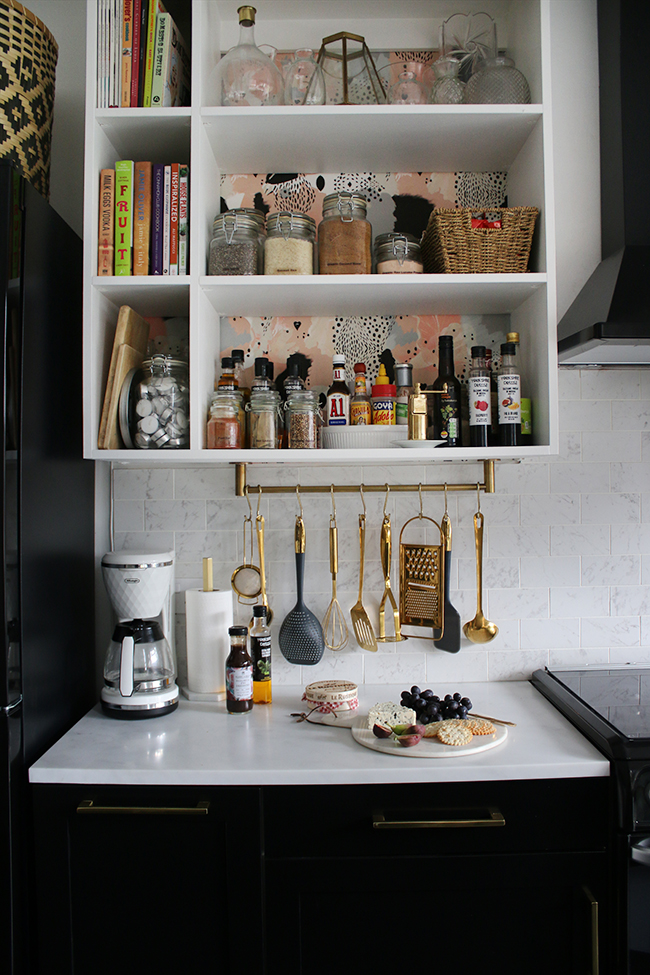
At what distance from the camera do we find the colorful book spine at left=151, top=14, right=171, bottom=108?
1581 millimetres

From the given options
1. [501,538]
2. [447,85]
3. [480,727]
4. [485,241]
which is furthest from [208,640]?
[447,85]

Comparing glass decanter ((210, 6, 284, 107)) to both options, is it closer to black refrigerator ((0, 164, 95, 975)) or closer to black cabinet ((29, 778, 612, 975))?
black refrigerator ((0, 164, 95, 975))

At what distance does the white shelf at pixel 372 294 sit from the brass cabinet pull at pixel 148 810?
113 cm

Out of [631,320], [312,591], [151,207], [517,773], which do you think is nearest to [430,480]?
[312,591]

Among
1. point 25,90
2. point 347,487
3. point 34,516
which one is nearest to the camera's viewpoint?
point 34,516

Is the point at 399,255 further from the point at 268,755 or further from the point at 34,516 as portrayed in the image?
the point at 268,755

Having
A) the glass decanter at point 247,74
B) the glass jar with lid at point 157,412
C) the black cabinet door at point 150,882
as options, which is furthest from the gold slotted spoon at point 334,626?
the glass decanter at point 247,74

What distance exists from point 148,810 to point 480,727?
716 millimetres

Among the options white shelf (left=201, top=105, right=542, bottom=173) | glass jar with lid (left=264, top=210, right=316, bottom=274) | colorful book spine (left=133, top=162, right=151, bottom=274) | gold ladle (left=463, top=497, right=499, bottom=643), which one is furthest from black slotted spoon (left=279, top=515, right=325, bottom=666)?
white shelf (left=201, top=105, right=542, bottom=173)

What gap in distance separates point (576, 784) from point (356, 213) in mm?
1373

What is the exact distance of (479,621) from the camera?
1843 millimetres

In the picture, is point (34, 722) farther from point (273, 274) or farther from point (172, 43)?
point (172, 43)

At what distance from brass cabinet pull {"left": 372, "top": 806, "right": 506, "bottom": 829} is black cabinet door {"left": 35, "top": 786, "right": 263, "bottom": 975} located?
0.24m

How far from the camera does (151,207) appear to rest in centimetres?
160
